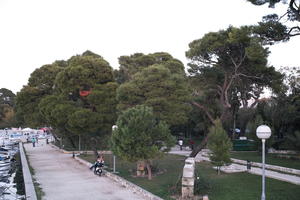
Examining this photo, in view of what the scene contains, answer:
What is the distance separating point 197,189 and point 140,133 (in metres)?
3.90

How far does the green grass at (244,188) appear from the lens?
37.5 feet

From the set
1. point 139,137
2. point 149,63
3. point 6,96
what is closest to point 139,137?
point 139,137

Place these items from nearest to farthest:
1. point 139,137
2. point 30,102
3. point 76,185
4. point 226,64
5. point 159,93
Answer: point 139,137 → point 76,185 → point 159,93 → point 226,64 → point 30,102

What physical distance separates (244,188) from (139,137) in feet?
16.3

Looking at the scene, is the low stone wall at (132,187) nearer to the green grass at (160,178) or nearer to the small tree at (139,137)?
the green grass at (160,178)

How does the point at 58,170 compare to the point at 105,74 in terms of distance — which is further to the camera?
the point at 105,74

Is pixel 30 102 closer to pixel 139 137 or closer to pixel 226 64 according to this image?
pixel 226 64

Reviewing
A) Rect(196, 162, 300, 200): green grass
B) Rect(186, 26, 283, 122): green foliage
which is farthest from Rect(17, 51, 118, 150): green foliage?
Rect(196, 162, 300, 200): green grass

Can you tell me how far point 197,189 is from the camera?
1223cm

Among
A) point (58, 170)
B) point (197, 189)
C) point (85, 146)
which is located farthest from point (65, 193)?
point (85, 146)

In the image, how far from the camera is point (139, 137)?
14.7 metres

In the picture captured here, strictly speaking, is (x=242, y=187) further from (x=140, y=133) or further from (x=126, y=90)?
(x=126, y=90)

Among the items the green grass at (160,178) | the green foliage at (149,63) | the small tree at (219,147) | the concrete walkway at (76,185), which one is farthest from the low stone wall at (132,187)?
the green foliage at (149,63)

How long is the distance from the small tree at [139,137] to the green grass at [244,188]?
2.72 metres
